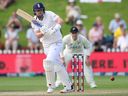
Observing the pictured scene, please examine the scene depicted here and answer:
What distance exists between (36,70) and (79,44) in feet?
22.3

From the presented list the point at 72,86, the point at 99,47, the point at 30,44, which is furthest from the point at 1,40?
the point at 72,86

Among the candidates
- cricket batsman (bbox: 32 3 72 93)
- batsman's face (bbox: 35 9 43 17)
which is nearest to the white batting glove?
cricket batsman (bbox: 32 3 72 93)

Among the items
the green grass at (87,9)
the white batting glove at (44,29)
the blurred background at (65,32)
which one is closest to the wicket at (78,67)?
the white batting glove at (44,29)

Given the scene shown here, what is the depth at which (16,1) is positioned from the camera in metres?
28.8

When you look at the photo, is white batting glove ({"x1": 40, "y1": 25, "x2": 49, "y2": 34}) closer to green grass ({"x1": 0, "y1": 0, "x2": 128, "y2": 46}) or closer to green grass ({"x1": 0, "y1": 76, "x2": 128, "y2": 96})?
green grass ({"x1": 0, "y1": 76, "x2": 128, "y2": 96})

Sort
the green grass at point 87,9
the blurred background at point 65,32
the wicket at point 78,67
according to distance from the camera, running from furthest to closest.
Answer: the green grass at point 87,9 < the blurred background at point 65,32 < the wicket at point 78,67

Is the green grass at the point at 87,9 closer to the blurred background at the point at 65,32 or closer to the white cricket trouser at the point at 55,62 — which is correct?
the blurred background at the point at 65,32

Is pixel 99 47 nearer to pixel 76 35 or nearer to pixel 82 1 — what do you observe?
pixel 82 1

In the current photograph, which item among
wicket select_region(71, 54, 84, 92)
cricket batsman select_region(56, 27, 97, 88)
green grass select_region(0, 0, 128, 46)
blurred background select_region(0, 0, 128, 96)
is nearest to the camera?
wicket select_region(71, 54, 84, 92)

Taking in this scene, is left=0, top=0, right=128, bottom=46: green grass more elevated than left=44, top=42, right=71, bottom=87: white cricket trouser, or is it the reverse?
left=0, top=0, right=128, bottom=46: green grass

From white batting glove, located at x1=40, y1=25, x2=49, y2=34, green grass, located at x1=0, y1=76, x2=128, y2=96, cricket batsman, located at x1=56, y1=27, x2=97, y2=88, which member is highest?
white batting glove, located at x1=40, y1=25, x2=49, y2=34

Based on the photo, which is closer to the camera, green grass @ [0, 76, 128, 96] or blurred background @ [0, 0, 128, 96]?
green grass @ [0, 76, 128, 96]

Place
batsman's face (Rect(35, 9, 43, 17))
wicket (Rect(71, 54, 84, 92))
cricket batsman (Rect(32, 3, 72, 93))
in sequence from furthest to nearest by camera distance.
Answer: wicket (Rect(71, 54, 84, 92)), cricket batsman (Rect(32, 3, 72, 93)), batsman's face (Rect(35, 9, 43, 17))

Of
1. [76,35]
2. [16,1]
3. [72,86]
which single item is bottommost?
[72,86]
